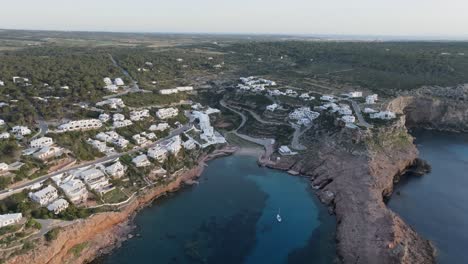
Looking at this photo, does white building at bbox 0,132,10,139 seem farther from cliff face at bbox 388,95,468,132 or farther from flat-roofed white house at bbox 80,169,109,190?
cliff face at bbox 388,95,468,132

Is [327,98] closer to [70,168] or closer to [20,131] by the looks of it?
[70,168]

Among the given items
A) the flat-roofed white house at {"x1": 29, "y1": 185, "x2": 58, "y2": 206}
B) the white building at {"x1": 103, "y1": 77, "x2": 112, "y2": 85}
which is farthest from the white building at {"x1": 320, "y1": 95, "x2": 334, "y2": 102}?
the flat-roofed white house at {"x1": 29, "y1": 185, "x2": 58, "y2": 206}

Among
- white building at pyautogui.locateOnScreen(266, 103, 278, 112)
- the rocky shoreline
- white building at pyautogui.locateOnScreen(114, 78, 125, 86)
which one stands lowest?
the rocky shoreline

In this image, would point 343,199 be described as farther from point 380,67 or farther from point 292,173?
point 380,67

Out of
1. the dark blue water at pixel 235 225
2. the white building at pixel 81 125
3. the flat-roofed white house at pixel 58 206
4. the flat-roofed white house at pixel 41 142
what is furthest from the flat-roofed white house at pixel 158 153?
the flat-roofed white house at pixel 58 206

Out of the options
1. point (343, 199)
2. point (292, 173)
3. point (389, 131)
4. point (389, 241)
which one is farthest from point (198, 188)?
Answer: point (389, 131)

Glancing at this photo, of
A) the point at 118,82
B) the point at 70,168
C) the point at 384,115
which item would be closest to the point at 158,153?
the point at 70,168

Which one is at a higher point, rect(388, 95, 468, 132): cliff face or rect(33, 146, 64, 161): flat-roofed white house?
rect(33, 146, 64, 161): flat-roofed white house
